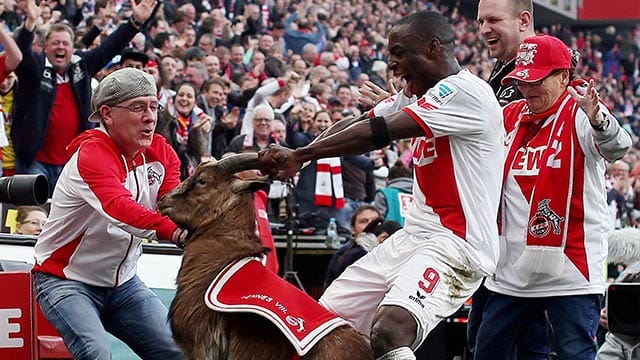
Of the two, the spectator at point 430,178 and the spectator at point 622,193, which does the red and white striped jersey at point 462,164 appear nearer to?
the spectator at point 430,178

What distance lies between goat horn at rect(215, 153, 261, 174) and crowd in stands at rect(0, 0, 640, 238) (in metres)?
1.53

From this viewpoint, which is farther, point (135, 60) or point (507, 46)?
point (135, 60)

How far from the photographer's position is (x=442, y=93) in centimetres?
527

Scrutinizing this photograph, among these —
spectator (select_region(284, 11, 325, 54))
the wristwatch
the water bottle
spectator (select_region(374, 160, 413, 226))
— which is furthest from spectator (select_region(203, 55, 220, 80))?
the wristwatch

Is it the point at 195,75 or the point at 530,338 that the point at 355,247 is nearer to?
the point at 530,338

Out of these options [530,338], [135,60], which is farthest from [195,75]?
[530,338]

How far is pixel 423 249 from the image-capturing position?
534cm

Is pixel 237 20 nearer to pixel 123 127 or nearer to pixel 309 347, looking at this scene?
pixel 123 127

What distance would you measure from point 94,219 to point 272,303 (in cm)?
134

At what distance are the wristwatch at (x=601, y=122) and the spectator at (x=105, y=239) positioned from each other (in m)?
2.30

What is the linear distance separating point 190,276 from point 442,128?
140 centimetres

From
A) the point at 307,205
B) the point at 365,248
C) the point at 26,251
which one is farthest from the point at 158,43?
the point at 26,251

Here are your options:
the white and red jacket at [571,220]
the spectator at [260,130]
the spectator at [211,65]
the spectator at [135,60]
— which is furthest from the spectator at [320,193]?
the white and red jacket at [571,220]

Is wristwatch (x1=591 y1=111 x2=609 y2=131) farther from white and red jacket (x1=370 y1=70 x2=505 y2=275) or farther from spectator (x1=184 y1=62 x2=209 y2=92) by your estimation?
spectator (x1=184 y1=62 x2=209 y2=92)
